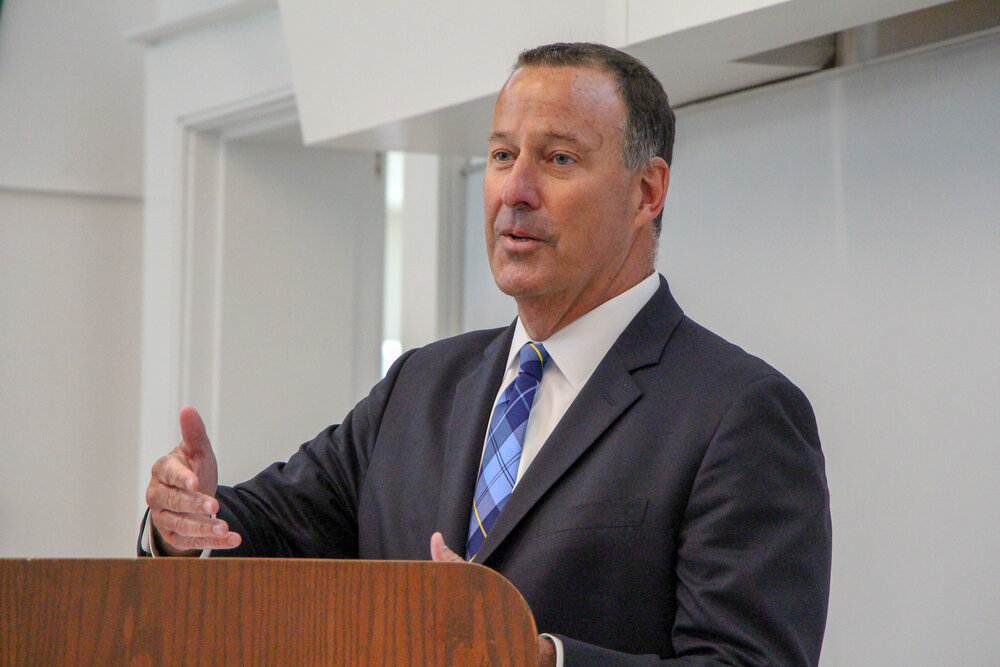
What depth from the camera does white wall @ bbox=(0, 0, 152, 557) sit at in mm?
3436

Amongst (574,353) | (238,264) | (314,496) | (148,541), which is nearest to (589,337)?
(574,353)

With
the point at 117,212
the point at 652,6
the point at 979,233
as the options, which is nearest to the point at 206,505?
the point at 652,6

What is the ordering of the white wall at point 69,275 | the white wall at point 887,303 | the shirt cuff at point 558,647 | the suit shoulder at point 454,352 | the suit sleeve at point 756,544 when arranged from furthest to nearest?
the white wall at point 69,275 → the white wall at point 887,303 → the suit shoulder at point 454,352 → the suit sleeve at point 756,544 → the shirt cuff at point 558,647

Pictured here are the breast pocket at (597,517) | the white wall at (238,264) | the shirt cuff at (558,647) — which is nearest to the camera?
the shirt cuff at (558,647)

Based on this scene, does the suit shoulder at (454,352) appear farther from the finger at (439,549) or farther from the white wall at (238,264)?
the white wall at (238,264)

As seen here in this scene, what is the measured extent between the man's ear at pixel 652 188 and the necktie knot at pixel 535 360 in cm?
19

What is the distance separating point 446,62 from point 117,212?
190cm

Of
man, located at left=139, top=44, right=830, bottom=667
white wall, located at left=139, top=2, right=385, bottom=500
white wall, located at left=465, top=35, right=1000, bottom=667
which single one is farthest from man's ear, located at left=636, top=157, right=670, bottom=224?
white wall, located at left=139, top=2, right=385, bottom=500

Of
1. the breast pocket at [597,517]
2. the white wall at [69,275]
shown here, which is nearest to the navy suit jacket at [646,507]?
the breast pocket at [597,517]

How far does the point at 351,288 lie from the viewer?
→ 326 centimetres

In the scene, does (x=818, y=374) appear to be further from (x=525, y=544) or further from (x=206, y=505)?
(x=206, y=505)

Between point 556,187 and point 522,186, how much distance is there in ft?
0.13

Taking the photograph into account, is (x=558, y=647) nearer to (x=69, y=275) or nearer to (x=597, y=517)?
(x=597, y=517)

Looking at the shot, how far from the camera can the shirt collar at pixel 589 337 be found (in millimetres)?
1346
